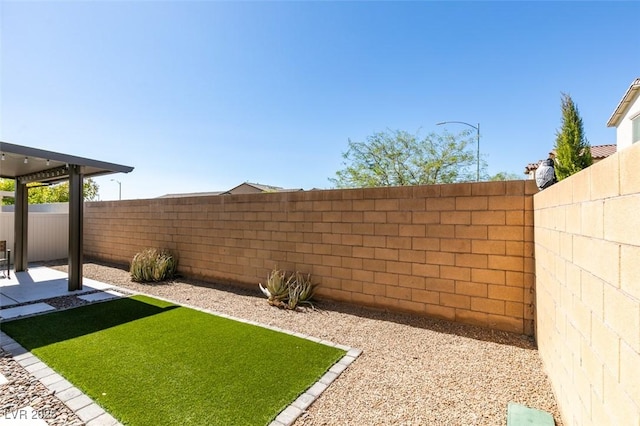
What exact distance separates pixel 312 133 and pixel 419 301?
34.3 ft

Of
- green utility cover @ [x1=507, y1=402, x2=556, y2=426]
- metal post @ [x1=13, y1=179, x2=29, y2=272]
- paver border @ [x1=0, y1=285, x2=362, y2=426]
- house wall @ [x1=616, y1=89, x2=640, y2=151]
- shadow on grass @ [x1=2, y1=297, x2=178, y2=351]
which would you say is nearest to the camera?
green utility cover @ [x1=507, y1=402, x2=556, y2=426]

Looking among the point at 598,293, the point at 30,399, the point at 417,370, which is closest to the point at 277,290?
the point at 417,370

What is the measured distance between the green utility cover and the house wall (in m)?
13.7

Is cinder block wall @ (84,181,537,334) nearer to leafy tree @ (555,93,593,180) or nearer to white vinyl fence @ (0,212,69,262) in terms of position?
white vinyl fence @ (0,212,69,262)

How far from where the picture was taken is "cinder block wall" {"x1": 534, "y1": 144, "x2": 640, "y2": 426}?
3.90 ft

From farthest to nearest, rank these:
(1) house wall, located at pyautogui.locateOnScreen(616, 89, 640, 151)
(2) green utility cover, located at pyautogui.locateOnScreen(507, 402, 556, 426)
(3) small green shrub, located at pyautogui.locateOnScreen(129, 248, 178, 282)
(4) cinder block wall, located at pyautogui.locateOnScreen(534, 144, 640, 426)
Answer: (1) house wall, located at pyautogui.locateOnScreen(616, 89, 640, 151) → (3) small green shrub, located at pyautogui.locateOnScreen(129, 248, 178, 282) → (2) green utility cover, located at pyautogui.locateOnScreen(507, 402, 556, 426) → (4) cinder block wall, located at pyautogui.locateOnScreen(534, 144, 640, 426)

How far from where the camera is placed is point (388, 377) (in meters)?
3.26

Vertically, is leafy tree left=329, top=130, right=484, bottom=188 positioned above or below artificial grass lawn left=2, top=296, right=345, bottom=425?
above

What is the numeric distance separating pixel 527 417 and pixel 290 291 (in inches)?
160

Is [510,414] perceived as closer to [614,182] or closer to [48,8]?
[614,182]

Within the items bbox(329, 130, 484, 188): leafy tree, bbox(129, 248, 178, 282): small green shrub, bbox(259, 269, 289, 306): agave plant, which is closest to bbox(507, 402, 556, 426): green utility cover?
bbox(259, 269, 289, 306): agave plant

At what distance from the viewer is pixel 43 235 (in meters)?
11.2

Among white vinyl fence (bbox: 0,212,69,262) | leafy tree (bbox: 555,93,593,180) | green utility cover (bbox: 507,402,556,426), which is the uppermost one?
leafy tree (bbox: 555,93,593,180)

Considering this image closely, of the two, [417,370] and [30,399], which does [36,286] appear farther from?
[417,370]
